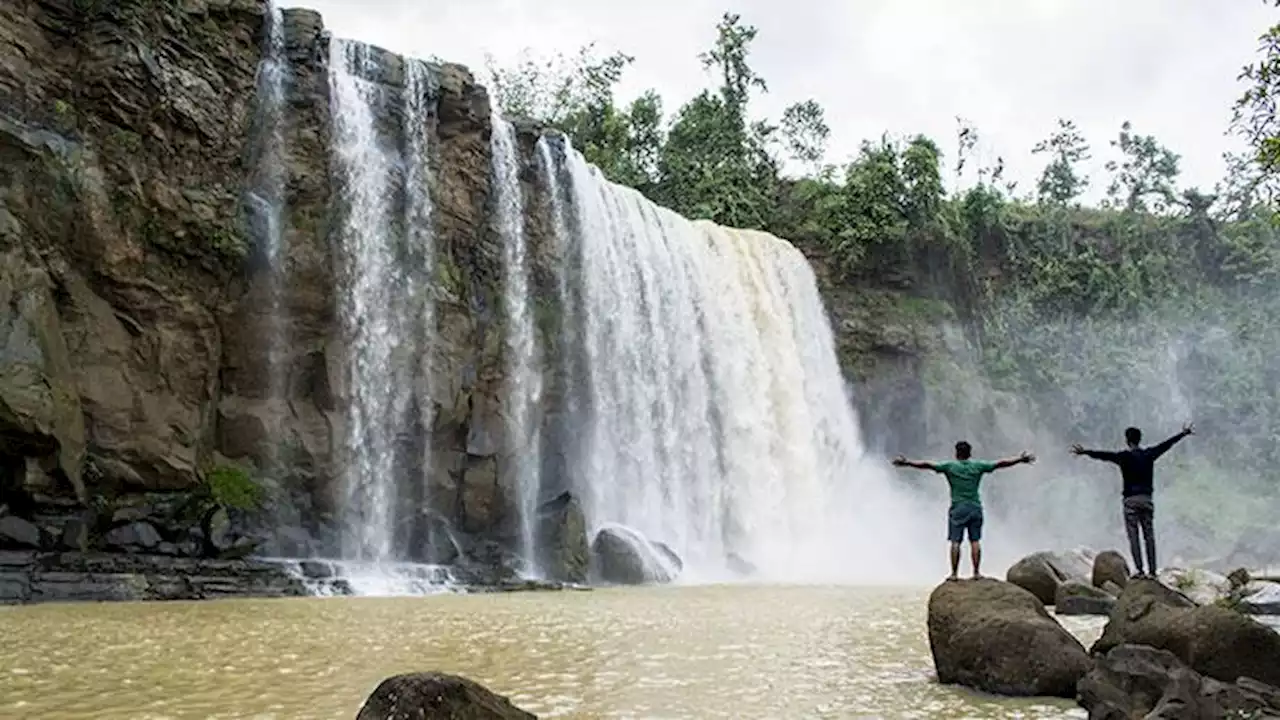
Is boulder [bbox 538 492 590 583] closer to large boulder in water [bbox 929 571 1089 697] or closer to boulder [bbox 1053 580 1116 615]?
boulder [bbox 1053 580 1116 615]

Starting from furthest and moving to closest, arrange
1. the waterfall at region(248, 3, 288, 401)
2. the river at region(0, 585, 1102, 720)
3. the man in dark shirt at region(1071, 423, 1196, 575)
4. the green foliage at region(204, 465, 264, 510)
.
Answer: the waterfall at region(248, 3, 288, 401) → the green foliage at region(204, 465, 264, 510) → the man in dark shirt at region(1071, 423, 1196, 575) → the river at region(0, 585, 1102, 720)

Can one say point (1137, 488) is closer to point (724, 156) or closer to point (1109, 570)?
point (1109, 570)

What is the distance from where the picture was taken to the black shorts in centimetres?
959

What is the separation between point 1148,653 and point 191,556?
45.5ft

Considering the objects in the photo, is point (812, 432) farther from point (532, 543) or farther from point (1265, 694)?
point (1265, 694)

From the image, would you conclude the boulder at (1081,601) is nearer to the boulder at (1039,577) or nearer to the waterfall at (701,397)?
the boulder at (1039,577)

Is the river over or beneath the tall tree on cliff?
beneath

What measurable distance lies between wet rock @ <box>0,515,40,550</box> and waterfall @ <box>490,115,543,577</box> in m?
8.96

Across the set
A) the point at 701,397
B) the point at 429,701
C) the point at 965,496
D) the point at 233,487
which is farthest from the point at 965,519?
the point at 701,397

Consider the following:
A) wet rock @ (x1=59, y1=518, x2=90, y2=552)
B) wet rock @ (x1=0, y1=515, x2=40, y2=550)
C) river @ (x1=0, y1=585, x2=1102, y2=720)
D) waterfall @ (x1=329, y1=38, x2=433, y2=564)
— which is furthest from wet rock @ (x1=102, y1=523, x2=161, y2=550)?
waterfall @ (x1=329, y1=38, x2=433, y2=564)

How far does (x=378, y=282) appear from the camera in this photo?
20312 mm

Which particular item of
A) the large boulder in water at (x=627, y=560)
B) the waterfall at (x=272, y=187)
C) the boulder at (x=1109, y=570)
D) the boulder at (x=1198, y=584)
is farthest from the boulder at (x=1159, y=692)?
the waterfall at (x=272, y=187)

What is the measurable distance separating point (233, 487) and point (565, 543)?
581 cm

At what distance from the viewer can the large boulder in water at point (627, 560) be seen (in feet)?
63.1
